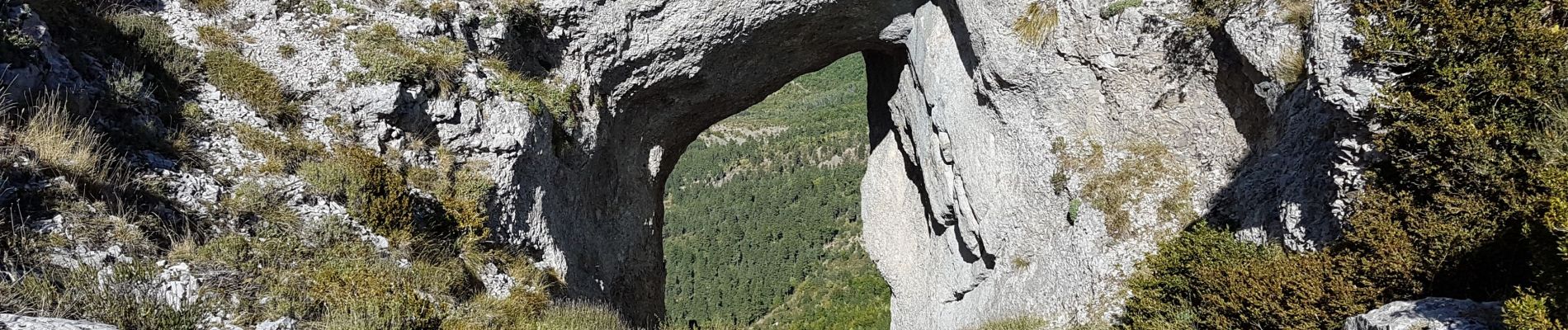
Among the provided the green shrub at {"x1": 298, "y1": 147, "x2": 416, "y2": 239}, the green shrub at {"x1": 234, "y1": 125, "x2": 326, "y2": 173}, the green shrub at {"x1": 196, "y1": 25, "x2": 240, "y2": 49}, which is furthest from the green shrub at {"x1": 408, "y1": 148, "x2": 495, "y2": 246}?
the green shrub at {"x1": 196, "y1": 25, "x2": 240, "y2": 49}

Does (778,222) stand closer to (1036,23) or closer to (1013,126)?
(1013,126)

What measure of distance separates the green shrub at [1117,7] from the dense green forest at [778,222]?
21.5 m

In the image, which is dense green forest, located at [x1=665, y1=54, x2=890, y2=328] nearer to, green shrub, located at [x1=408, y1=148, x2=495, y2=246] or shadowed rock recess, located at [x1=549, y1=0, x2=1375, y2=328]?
shadowed rock recess, located at [x1=549, y1=0, x2=1375, y2=328]

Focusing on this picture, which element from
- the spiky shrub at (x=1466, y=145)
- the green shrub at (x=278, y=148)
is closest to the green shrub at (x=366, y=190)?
the green shrub at (x=278, y=148)

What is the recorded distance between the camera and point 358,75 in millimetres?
7973

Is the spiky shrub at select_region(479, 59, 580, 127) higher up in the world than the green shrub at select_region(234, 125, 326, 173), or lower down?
higher up

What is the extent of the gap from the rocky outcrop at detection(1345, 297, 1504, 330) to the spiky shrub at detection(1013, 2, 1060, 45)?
5572 millimetres

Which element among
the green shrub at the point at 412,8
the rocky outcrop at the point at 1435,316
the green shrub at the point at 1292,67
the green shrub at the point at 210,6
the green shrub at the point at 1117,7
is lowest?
the green shrub at the point at 210,6

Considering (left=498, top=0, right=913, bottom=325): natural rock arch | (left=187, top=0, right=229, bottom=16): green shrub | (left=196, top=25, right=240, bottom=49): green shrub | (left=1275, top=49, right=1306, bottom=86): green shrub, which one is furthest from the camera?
(left=498, top=0, right=913, bottom=325): natural rock arch

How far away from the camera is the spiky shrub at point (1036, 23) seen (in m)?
10.3

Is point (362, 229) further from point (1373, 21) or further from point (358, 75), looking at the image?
point (1373, 21)

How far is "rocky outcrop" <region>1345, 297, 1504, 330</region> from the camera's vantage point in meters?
4.80

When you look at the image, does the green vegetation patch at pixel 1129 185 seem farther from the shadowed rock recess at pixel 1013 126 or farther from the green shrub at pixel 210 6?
the green shrub at pixel 210 6

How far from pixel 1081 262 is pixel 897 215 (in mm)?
8014
